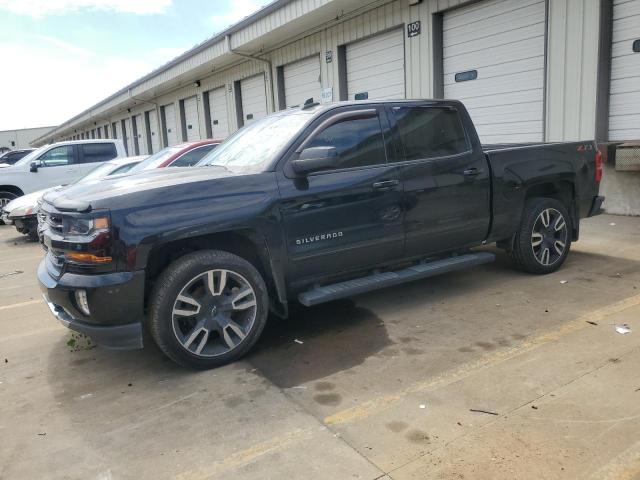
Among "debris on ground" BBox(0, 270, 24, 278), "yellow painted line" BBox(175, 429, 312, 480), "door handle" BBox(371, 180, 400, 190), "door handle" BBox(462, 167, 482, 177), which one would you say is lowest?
"yellow painted line" BBox(175, 429, 312, 480)

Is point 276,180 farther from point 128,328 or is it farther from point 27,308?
point 27,308

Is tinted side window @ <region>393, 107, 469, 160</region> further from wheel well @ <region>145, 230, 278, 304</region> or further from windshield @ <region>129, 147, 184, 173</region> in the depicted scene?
windshield @ <region>129, 147, 184, 173</region>

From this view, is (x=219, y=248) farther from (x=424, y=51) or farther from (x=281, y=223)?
(x=424, y=51)

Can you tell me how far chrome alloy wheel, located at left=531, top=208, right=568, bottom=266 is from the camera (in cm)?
561

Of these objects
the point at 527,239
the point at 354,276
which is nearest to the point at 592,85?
the point at 527,239

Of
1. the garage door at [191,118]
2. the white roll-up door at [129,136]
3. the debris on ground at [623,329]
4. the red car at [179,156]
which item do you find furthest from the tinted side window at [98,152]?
the white roll-up door at [129,136]

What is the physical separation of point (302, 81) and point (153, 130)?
50.6 feet

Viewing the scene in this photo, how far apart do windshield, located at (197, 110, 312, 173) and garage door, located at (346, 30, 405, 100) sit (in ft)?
24.5

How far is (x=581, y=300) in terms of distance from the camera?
4.88 metres

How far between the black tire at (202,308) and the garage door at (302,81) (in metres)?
11.5

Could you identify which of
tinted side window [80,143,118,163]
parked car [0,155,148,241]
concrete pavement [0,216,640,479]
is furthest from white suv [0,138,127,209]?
concrete pavement [0,216,640,479]

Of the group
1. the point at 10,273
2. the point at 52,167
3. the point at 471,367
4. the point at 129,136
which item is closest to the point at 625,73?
the point at 471,367

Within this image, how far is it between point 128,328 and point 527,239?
3968 mm

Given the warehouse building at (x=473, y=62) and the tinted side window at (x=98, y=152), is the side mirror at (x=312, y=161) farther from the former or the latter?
the tinted side window at (x=98, y=152)
